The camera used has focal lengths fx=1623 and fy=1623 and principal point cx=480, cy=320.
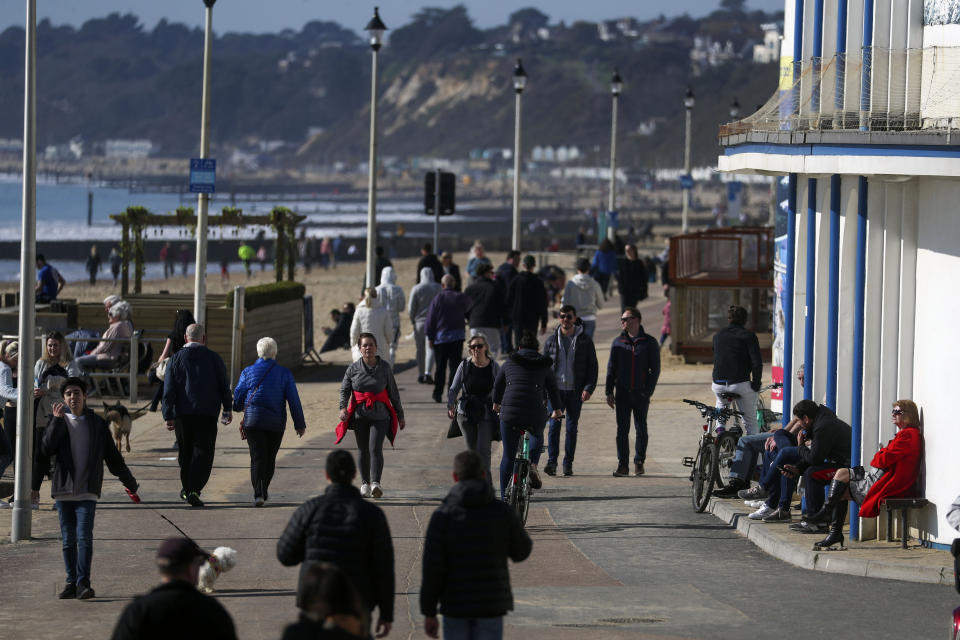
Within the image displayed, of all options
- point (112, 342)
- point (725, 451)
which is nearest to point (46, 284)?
point (112, 342)

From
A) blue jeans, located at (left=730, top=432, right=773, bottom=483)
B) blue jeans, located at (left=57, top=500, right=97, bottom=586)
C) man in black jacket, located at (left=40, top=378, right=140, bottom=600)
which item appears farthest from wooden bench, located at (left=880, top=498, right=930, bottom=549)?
blue jeans, located at (left=57, top=500, right=97, bottom=586)

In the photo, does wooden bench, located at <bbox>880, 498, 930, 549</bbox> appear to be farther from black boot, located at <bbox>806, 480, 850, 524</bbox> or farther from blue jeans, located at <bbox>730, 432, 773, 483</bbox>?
blue jeans, located at <bbox>730, 432, 773, 483</bbox>

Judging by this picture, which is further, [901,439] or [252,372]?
[252,372]

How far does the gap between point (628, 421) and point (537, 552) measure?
371 cm

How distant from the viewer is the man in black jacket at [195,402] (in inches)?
539

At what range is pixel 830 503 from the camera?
12016 mm

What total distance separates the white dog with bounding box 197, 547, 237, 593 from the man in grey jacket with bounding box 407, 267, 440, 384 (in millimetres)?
11557

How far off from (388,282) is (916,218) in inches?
424

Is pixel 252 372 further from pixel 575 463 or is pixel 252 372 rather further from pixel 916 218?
pixel 916 218

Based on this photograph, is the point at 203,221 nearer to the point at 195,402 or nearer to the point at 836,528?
the point at 195,402

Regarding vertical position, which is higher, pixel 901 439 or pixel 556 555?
pixel 901 439

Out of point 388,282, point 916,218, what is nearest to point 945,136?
point 916,218

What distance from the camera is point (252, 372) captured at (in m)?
13.6

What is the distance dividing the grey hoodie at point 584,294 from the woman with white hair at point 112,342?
5.79 m
